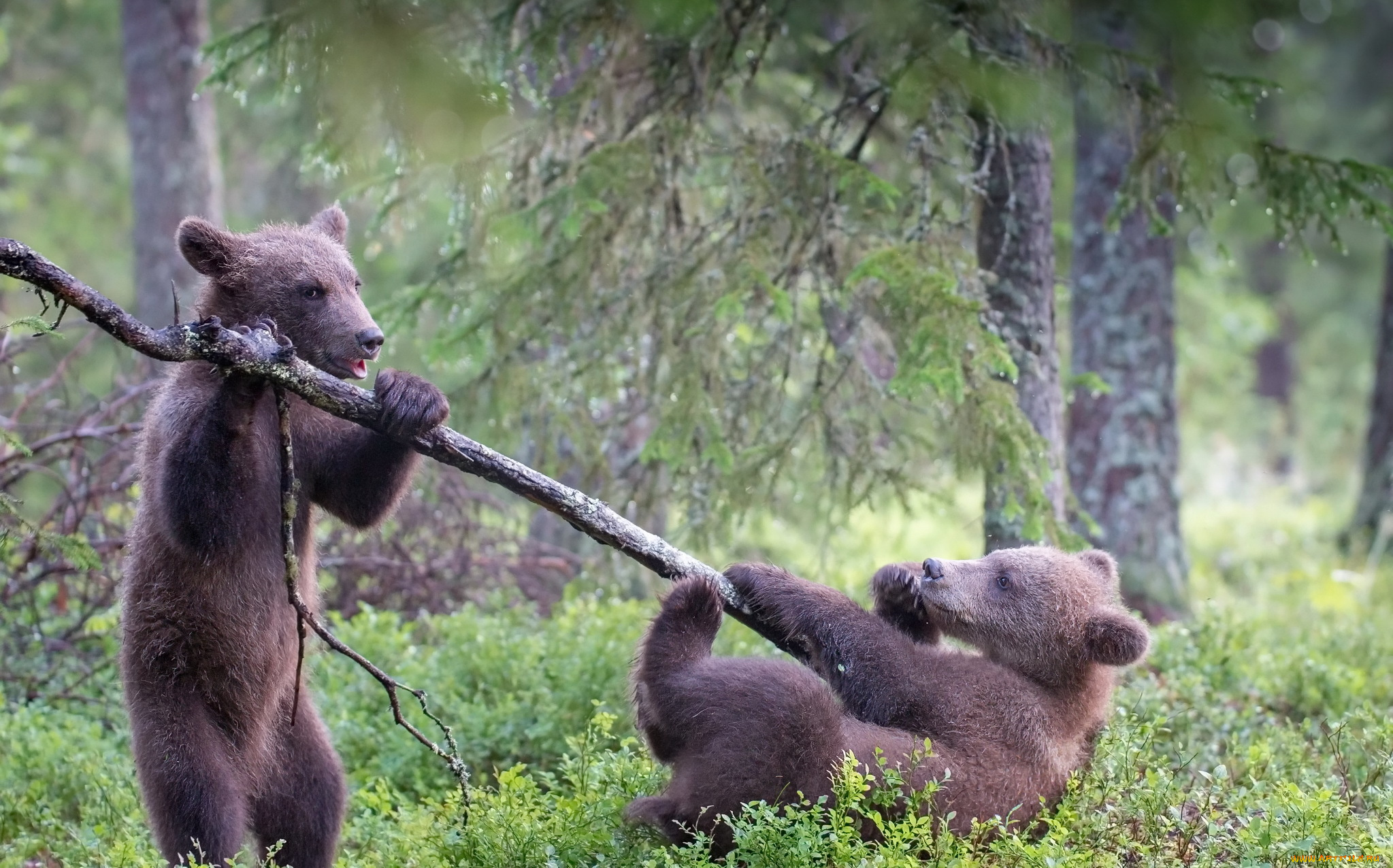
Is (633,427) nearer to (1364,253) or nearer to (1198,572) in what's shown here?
(1198,572)

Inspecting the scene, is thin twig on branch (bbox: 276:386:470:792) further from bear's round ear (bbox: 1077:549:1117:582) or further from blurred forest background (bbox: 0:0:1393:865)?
bear's round ear (bbox: 1077:549:1117:582)

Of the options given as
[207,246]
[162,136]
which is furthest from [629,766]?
[162,136]

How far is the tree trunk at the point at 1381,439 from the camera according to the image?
50.3 ft

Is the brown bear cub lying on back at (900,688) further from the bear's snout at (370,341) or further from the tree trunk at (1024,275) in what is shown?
the tree trunk at (1024,275)

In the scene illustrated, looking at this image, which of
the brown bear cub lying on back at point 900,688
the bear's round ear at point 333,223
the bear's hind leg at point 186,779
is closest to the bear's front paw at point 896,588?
the brown bear cub lying on back at point 900,688

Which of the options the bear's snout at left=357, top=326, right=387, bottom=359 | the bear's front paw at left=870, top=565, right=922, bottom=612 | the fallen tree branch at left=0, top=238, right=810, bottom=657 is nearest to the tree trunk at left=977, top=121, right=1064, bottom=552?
the bear's front paw at left=870, top=565, right=922, bottom=612

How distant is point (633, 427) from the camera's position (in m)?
11.6

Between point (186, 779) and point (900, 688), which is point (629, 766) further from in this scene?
point (186, 779)

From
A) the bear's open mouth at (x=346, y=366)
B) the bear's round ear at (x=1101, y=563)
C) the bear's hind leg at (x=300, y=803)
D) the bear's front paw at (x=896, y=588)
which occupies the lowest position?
the bear's hind leg at (x=300, y=803)

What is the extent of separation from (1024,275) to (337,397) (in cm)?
477

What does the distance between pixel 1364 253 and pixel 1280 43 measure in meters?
7.15

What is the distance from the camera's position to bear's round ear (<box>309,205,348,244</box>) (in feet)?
19.3

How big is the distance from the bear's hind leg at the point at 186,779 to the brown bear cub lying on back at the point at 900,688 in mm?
1641

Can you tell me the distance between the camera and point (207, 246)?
16.7ft
